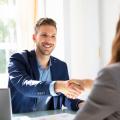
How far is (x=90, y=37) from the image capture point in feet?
9.36

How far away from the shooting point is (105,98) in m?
0.79

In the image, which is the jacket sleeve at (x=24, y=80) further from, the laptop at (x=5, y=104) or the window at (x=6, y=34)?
the window at (x=6, y=34)

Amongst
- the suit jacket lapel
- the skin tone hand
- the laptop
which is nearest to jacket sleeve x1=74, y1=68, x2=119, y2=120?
A: the laptop

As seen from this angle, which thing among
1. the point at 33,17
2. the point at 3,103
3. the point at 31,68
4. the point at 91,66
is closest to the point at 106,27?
the point at 91,66

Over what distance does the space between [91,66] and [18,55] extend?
1066mm

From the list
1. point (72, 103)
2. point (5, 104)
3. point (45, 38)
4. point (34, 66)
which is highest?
point (45, 38)

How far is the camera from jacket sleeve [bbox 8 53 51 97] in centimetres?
174

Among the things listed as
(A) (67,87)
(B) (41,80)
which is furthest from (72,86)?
(B) (41,80)

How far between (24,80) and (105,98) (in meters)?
1.11

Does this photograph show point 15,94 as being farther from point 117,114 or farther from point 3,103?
point 117,114

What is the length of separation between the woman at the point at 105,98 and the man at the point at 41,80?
887mm

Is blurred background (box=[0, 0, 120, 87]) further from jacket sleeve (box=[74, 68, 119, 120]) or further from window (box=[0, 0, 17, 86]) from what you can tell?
jacket sleeve (box=[74, 68, 119, 120])

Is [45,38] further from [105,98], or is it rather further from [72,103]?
[105,98]

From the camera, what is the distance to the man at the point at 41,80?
5.71 ft
